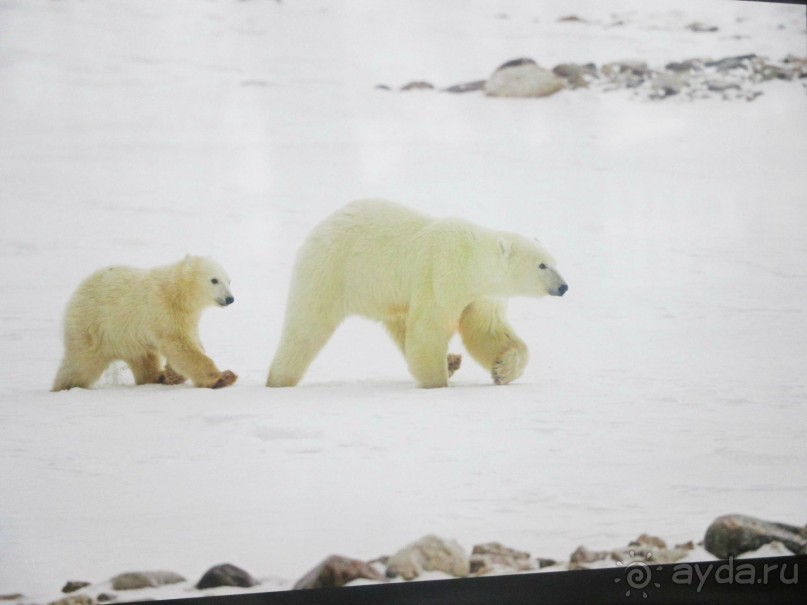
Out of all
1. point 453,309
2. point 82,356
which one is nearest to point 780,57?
point 453,309

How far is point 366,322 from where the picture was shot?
12.4 ft

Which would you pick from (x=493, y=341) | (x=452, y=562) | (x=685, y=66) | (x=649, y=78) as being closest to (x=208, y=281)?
(x=493, y=341)

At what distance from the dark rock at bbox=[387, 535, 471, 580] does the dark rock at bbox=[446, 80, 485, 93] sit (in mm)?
1963

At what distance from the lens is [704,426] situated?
3.81 meters

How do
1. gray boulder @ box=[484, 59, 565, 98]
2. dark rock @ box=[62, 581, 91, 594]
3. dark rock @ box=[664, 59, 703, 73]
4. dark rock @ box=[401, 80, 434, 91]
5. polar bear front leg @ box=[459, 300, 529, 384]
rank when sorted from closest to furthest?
dark rock @ box=[62, 581, 91, 594], polar bear front leg @ box=[459, 300, 529, 384], dark rock @ box=[401, 80, 434, 91], gray boulder @ box=[484, 59, 565, 98], dark rock @ box=[664, 59, 703, 73]

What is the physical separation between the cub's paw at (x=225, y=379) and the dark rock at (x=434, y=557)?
2.99 ft

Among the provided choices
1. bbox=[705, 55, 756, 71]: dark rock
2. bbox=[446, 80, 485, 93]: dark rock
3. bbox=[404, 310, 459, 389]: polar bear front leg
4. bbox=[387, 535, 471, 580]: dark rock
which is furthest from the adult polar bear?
bbox=[705, 55, 756, 71]: dark rock

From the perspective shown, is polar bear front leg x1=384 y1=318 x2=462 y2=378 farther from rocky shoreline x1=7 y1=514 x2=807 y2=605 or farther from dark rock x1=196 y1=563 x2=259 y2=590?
dark rock x1=196 y1=563 x2=259 y2=590

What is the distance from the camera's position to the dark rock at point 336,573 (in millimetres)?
3361

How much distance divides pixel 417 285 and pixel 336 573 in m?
1.14

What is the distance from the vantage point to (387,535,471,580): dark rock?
3428 millimetres

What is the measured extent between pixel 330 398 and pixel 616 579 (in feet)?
4.42

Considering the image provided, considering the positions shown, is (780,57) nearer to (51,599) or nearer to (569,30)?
(569,30)

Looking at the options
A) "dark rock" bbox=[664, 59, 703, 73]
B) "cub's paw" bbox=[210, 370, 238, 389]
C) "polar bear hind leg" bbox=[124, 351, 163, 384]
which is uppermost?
"dark rock" bbox=[664, 59, 703, 73]
